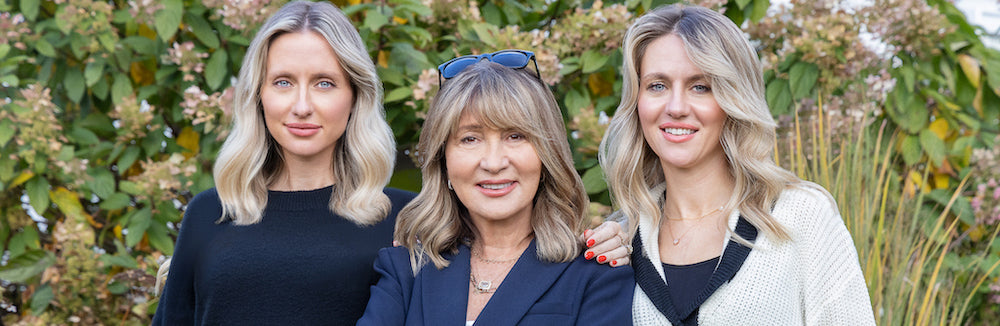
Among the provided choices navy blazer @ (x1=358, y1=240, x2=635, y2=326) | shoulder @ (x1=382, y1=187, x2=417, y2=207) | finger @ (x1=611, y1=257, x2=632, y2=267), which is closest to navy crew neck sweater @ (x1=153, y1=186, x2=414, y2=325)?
shoulder @ (x1=382, y1=187, x2=417, y2=207)

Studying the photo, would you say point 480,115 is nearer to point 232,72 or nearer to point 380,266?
point 380,266

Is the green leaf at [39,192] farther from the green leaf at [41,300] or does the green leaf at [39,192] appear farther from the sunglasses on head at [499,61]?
the sunglasses on head at [499,61]

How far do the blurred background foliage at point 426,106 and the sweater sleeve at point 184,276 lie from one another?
0.99 metres

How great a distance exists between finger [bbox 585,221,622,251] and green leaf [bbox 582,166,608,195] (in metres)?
1.11

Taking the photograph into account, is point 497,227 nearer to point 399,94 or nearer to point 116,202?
point 399,94

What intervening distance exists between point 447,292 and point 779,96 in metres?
1.89

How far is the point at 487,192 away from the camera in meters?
2.07

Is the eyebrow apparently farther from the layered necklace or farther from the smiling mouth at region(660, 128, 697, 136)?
the layered necklace

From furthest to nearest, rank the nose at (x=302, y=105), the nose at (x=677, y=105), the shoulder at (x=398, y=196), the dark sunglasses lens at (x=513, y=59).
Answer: the shoulder at (x=398, y=196) < the nose at (x=302, y=105) < the dark sunglasses lens at (x=513, y=59) < the nose at (x=677, y=105)

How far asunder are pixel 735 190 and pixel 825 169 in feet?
3.21

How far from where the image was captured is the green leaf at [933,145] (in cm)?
354

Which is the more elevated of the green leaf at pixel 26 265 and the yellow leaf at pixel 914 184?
the yellow leaf at pixel 914 184

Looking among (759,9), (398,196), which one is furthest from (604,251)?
(759,9)

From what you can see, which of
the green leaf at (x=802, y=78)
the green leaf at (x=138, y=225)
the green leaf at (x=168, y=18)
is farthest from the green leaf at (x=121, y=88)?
the green leaf at (x=802, y=78)
